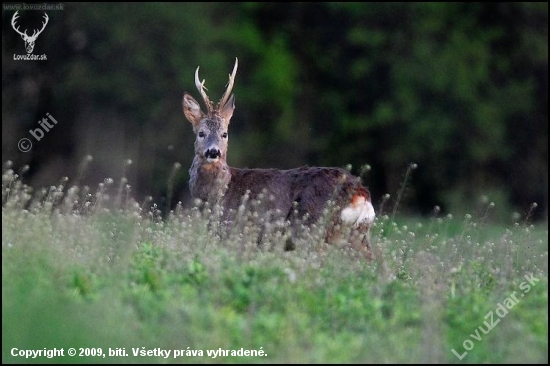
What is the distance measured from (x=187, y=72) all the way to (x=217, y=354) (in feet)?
62.1

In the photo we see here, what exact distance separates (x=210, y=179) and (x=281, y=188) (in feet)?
2.29

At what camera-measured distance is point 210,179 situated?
11.1 meters

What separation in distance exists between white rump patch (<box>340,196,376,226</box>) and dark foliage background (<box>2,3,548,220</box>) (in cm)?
1313

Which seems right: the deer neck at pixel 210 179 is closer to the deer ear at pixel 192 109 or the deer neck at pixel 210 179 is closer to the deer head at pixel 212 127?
the deer head at pixel 212 127

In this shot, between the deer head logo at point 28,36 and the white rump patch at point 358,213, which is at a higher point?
the deer head logo at point 28,36

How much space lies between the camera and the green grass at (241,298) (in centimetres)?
662

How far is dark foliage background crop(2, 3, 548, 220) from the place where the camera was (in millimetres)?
24781

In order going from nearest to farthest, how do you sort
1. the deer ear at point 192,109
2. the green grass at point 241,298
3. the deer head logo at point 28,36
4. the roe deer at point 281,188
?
the green grass at point 241,298, the roe deer at point 281,188, the deer ear at point 192,109, the deer head logo at point 28,36

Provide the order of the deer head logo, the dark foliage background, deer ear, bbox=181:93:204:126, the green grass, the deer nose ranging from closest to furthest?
the green grass, the deer nose, deer ear, bbox=181:93:204:126, the deer head logo, the dark foliage background

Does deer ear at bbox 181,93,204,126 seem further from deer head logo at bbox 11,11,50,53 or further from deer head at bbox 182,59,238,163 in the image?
deer head logo at bbox 11,11,50,53

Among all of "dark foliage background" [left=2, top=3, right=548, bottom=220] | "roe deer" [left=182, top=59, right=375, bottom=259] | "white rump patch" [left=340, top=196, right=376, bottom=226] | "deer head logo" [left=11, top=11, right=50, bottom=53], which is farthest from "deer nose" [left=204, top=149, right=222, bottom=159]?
"dark foliage background" [left=2, top=3, right=548, bottom=220]

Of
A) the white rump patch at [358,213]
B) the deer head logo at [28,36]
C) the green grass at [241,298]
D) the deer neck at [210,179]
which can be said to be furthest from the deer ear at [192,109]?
the deer head logo at [28,36]

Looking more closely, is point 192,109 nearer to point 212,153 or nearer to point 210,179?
point 212,153

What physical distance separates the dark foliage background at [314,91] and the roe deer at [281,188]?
1225 cm
